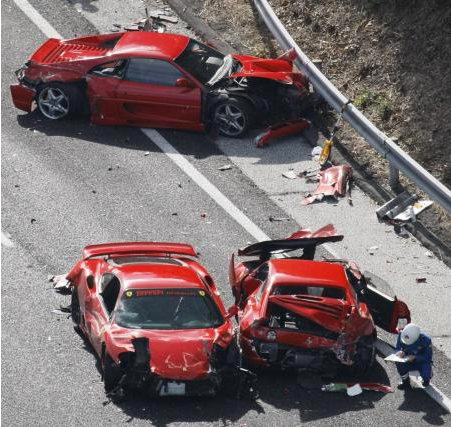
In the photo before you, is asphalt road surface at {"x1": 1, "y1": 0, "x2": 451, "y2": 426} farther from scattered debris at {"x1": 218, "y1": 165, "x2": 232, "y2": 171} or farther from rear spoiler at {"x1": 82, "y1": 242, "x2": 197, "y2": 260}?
rear spoiler at {"x1": 82, "y1": 242, "x2": 197, "y2": 260}

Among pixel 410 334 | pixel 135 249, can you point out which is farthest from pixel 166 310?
pixel 410 334

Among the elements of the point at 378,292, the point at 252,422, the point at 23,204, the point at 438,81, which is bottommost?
the point at 23,204

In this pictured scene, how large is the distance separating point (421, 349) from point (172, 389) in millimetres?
2956

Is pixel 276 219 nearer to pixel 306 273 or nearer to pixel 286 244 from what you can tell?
pixel 286 244

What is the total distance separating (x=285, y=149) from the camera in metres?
18.9

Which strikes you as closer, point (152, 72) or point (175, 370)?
point (175, 370)

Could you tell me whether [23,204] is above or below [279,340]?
below

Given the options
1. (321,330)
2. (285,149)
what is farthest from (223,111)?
(321,330)

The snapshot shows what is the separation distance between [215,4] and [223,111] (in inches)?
159

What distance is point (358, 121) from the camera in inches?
710

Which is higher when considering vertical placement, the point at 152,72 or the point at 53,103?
the point at 152,72

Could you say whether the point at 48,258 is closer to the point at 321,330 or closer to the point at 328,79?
the point at 321,330

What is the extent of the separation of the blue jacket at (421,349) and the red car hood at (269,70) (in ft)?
21.7

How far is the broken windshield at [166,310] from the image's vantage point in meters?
13.3
